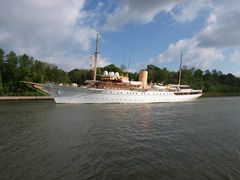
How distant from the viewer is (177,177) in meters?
13.2

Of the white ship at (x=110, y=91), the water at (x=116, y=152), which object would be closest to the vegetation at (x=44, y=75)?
the white ship at (x=110, y=91)

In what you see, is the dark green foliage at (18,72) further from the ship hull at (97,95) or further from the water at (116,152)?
the water at (116,152)

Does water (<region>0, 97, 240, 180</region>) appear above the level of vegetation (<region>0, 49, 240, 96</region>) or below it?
below

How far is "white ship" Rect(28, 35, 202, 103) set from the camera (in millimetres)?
53531

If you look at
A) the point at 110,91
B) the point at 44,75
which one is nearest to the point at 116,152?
the point at 110,91

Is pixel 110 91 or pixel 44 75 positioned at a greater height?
pixel 44 75

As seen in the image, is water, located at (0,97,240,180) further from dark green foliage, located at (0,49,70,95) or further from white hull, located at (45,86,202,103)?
dark green foliage, located at (0,49,70,95)

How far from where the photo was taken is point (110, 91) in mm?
56969

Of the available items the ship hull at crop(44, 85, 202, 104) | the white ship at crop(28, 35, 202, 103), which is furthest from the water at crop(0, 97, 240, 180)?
the white ship at crop(28, 35, 202, 103)

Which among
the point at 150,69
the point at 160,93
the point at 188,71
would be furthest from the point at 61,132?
the point at 188,71

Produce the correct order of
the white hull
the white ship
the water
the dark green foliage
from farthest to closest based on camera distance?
the dark green foliage
the white ship
the white hull
the water

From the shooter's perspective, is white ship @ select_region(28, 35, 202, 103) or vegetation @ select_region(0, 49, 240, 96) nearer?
white ship @ select_region(28, 35, 202, 103)

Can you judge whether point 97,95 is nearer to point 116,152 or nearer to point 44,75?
point 116,152

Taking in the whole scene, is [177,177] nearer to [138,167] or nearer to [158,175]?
[158,175]
